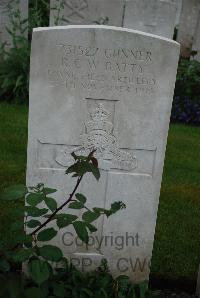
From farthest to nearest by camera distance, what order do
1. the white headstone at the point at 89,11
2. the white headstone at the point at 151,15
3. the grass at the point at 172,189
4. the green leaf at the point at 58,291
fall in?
the white headstone at the point at 151,15, the white headstone at the point at 89,11, the grass at the point at 172,189, the green leaf at the point at 58,291

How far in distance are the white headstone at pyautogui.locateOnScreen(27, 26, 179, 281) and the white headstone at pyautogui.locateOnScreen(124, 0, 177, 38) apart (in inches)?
216

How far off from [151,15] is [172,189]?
167 inches

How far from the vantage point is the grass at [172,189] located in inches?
139

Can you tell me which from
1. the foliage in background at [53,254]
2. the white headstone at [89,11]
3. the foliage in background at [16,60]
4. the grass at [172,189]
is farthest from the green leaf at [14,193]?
the white headstone at [89,11]

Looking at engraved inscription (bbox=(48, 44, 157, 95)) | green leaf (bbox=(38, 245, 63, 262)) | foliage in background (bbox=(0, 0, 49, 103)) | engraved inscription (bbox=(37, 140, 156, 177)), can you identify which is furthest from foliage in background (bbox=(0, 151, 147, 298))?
foliage in background (bbox=(0, 0, 49, 103))

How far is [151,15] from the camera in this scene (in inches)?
316

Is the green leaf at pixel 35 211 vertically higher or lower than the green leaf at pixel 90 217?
lower

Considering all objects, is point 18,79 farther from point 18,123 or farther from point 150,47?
point 150,47

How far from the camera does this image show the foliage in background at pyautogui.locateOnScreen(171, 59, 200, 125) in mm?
6934

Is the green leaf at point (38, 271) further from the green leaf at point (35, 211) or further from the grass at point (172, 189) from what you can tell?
the grass at point (172, 189)

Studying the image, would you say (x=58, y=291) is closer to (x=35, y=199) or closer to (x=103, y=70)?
(x=35, y=199)

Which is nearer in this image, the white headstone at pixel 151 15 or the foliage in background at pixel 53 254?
the foliage in background at pixel 53 254

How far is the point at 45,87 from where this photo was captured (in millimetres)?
2641

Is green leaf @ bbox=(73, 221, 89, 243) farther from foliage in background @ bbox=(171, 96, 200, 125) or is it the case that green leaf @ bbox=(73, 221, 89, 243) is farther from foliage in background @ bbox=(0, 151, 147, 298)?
foliage in background @ bbox=(171, 96, 200, 125)
